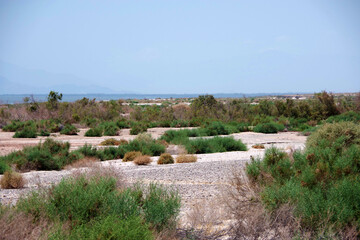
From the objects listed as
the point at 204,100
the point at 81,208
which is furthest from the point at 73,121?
the point at 81,208

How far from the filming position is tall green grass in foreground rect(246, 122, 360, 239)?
6.95 meters

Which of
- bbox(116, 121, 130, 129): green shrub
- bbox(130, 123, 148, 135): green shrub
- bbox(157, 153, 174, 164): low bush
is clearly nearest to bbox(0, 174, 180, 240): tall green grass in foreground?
bbox(157, 153, 174, 164): low bush

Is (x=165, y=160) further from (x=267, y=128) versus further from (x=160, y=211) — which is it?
(x=267, y=128)

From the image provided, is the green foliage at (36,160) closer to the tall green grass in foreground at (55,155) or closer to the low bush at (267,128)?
the tall green grass in foreground at (55,155)

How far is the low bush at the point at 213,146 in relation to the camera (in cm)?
2427

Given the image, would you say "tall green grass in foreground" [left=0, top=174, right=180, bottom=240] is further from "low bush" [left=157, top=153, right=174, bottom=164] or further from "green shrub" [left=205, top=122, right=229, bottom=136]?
"green shrub" [left=205, top=122, right=229, bottom=136]

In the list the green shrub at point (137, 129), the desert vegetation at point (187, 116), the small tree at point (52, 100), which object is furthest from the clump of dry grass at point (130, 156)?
the small tree at point (52, 100)

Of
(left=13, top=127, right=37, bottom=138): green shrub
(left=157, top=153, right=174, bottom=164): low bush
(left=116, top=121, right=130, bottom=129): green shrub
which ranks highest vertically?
(left=157, top=153, right=174, bottom=164): low bush

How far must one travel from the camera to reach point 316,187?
8.12 meters

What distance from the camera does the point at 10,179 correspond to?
12258 mm

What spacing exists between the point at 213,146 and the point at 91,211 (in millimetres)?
18199

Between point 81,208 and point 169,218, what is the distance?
1540mm

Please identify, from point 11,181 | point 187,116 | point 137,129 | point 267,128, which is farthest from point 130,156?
point 187,116

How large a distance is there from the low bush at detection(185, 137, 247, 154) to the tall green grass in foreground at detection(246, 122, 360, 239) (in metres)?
13.7
